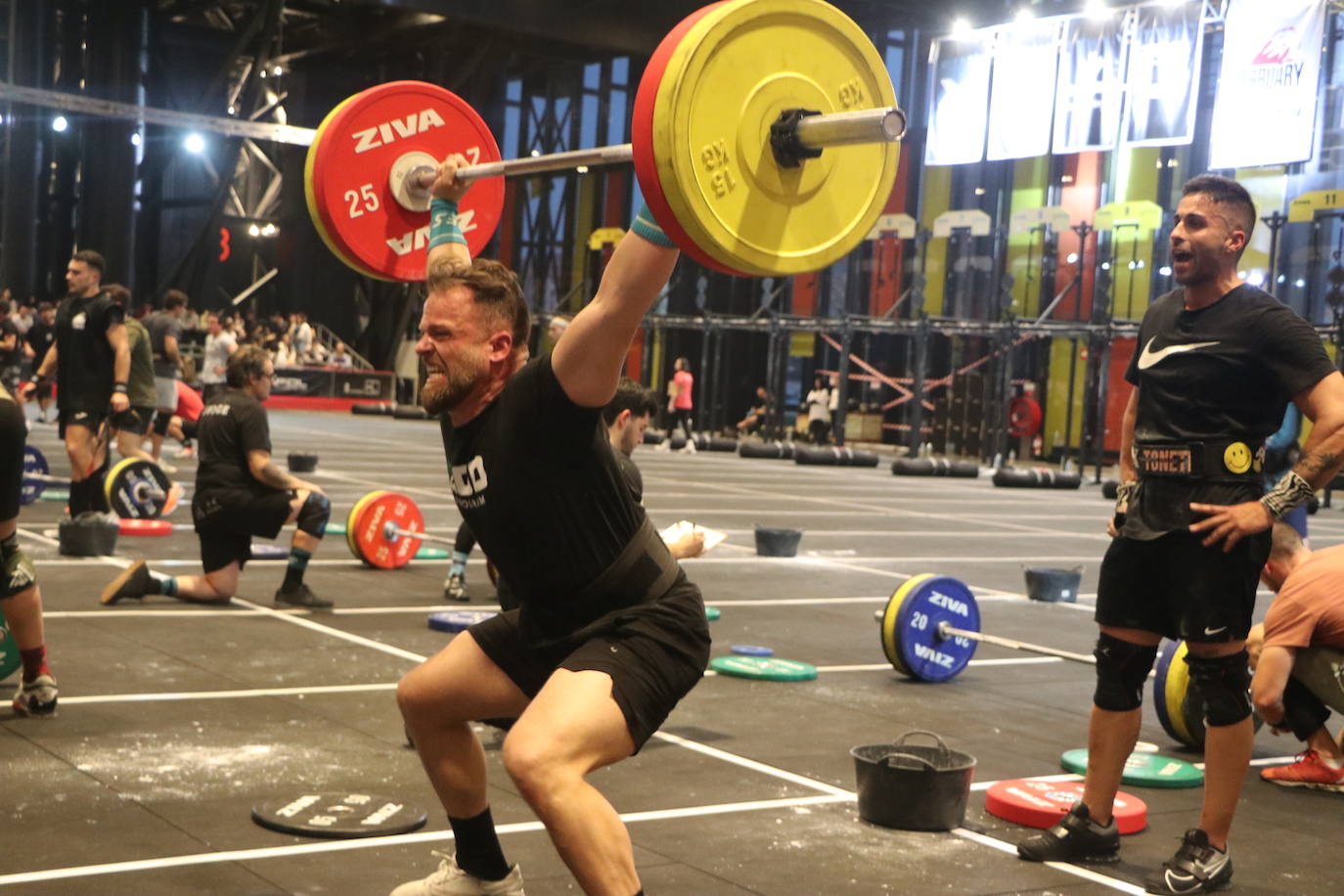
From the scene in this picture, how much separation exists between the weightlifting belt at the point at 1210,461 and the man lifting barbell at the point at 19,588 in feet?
9.82

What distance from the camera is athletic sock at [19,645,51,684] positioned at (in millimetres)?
4363

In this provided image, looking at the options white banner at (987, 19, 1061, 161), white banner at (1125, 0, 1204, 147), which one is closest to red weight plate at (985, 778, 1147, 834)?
white banner at (1125, 0, 1204, 147)

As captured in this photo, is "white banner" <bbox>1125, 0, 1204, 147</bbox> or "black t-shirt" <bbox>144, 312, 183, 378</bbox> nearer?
"black t-shirt" <bbox>144, 312, 183, 378</bbox>

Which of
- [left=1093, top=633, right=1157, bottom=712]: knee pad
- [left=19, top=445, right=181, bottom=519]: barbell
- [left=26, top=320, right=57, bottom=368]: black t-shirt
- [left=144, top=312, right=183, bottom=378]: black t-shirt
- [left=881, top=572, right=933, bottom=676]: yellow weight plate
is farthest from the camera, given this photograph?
[left=26, top=320, right=57, bottom=368]: black t-shirt

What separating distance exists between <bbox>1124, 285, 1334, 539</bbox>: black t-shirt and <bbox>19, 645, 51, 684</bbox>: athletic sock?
9.77 ft

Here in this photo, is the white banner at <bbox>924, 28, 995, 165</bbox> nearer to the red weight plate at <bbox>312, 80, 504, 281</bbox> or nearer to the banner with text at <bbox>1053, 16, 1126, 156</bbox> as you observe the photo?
the banner with text at <bbox>1053, 16, 1126, 156</bbox>

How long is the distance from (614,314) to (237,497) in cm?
444

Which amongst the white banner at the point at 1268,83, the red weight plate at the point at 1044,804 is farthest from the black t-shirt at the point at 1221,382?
the white banner at the point at 1268,83

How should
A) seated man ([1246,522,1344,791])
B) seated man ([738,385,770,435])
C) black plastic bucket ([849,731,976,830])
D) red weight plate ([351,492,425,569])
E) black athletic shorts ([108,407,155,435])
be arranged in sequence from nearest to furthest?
black plastic bucket ([849,731,976,830]), seated man ([1246,522,1344,791]), red weight plate ([351,492,425,569]), black athletic shorts ([108,407,155,435]), seated man ([738,385,770,435])

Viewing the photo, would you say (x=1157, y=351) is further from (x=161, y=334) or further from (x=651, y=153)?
(x=161, y=334)

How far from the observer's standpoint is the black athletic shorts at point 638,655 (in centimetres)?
251

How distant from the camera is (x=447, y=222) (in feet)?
11.0

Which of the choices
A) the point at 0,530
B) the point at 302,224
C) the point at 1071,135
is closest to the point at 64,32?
the point at 302,224

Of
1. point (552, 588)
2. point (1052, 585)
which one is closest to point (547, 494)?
point (552, 588)
